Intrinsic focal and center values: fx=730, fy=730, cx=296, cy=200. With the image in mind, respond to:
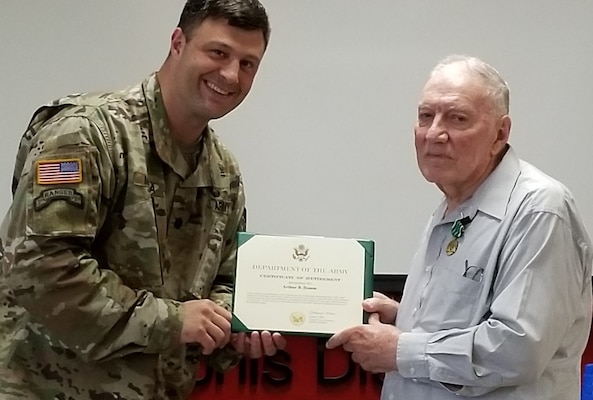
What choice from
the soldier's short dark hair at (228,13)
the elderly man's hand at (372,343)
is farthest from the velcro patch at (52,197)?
the elderly man's hand at (372,343)

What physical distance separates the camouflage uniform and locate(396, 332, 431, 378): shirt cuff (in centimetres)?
49

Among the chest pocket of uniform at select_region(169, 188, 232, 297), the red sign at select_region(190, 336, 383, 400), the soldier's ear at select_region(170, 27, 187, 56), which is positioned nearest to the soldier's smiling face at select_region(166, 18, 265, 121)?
the soldier's ear at select_region(170, 27, 187, 56)

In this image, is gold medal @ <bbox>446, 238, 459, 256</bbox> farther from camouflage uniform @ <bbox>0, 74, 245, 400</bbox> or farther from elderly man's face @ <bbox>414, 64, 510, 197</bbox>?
camouflage uniform @ <bbox>0, 74, 245, 400</bbox>

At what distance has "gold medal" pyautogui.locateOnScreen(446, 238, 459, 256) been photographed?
164 centimetres

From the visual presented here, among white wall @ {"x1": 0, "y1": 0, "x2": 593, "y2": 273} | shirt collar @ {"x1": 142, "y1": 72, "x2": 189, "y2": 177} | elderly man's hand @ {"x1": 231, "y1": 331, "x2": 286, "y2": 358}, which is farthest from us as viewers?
white wall @ {"x1": 0, "y1": 0, "x2": 593, "y2": 273}

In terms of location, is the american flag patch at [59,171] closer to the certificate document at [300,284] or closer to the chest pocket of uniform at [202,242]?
the chest pocket of uniform at [202,242]

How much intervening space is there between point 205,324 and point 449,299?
0.54 meters

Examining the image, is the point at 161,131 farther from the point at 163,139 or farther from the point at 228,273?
the point at 228,273

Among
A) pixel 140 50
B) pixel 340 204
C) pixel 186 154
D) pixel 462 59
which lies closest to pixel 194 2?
pixel 186 154

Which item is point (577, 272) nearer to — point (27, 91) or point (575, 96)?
point (575, 96)

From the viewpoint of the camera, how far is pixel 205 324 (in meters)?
1.61

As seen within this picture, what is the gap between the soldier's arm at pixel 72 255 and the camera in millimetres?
1466

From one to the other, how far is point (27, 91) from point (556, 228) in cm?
178

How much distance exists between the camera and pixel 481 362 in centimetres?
147
